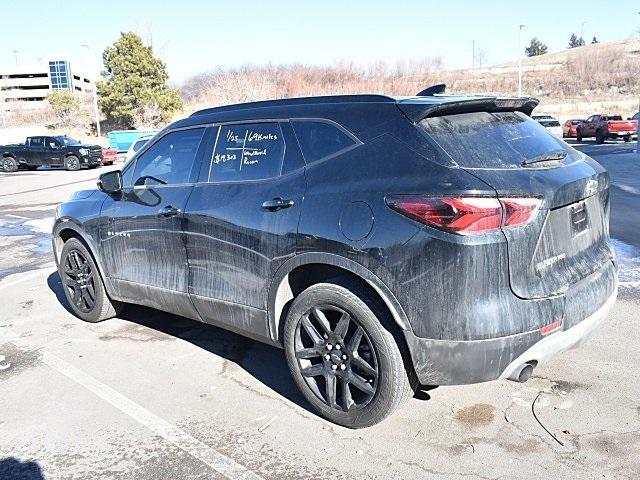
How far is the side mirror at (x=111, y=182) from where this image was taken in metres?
4.83

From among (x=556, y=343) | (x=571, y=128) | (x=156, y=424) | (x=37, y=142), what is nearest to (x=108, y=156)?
(x=37, y=142)

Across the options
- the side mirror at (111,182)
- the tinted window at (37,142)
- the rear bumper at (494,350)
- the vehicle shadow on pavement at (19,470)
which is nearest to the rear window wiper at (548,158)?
the rear bumper at (494,350)

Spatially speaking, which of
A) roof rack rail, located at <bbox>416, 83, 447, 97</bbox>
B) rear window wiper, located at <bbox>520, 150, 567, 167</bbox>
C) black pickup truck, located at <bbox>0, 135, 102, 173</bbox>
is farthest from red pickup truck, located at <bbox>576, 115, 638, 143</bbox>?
rear window wiper, located at <bbox>520, 150, 567, 167</bbox>

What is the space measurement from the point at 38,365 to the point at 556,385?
12.2ft

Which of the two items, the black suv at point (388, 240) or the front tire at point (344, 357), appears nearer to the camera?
the black suv at point (388, 240)

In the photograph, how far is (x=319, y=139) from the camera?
3.55 metres

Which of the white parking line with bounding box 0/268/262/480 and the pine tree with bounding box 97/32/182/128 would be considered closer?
the white parking line with bounding box 0/268/262/480

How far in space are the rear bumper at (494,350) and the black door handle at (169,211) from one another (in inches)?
77.5

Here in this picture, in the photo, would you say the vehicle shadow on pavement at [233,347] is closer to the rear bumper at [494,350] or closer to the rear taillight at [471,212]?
the rear bumper at [494,350]

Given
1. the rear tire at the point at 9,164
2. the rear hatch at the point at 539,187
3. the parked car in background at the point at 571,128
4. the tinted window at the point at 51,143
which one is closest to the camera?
the rear hatch at the point at 539,187

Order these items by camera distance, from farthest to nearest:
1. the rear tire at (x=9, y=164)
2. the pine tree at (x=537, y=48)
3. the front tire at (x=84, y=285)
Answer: the pine tree at (x=537, y=48)
the rear tire at (x=9, y=164)
the front tire at (x=84, y=285)

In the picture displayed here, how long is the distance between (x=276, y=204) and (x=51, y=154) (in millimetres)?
26239

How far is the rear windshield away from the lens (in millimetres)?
3111

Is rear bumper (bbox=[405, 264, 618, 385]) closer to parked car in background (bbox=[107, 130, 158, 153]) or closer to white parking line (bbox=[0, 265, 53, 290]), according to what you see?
white parking line (bbox=[0, 265, 53, 290])
